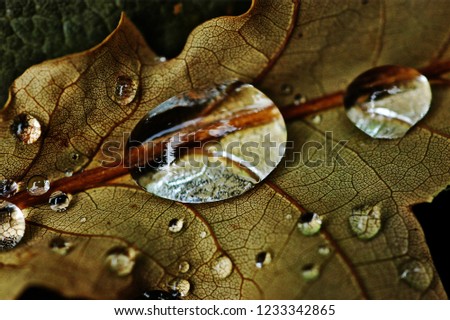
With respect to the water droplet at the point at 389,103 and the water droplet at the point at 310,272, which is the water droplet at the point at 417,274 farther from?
the water droplet at the point at 389,103

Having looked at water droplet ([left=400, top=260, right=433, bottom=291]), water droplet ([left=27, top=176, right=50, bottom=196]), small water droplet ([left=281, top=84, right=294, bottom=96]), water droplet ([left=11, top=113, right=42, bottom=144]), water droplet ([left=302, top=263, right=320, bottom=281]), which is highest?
water droplet ([left=11, top=113, right=42, bottom=144])

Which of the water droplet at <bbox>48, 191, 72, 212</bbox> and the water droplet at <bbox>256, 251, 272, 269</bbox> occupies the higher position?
the water droplet at <bbox>48, 191, 72, 212</bbox>

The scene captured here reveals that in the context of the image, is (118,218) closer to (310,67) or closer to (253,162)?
(253,162)

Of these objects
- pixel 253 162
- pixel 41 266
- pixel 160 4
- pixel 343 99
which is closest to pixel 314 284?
pixel 253 162

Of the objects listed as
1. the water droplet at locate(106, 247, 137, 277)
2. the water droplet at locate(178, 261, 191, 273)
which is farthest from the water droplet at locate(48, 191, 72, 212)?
the water droplet at locate(178, 261, 191, 273)

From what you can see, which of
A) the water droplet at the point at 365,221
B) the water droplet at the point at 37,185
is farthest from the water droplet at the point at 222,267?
the water droplet at the point at 37,185

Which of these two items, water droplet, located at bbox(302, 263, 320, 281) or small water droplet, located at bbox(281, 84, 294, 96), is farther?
small water droplet, located at bbox(281, 84, 294, 96)

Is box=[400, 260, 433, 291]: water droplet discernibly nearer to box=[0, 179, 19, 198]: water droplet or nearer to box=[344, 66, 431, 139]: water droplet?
box=[344, 66, 431, 139]: water droplet
